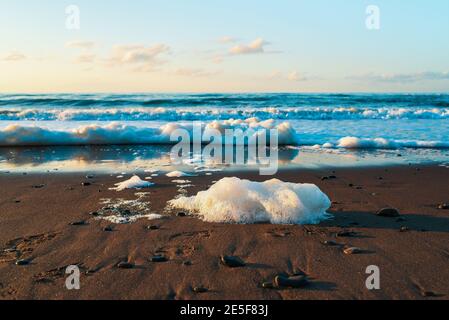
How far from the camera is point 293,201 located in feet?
12.0

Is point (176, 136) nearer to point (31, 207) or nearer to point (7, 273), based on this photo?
point (31, 207)

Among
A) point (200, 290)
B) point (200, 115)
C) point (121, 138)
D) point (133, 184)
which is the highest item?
point (200, 115)

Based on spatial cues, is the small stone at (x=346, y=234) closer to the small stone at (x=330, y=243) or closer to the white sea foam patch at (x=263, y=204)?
the small stone at (x=330, y=243)

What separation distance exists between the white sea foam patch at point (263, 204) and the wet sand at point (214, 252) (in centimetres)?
13

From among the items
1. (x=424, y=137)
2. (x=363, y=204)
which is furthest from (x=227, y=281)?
(x=424, y=137)

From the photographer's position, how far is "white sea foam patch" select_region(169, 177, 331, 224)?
363cm

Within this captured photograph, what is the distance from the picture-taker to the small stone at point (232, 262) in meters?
2.79

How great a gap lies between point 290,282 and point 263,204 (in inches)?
48.3

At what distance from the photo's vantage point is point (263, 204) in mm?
3668

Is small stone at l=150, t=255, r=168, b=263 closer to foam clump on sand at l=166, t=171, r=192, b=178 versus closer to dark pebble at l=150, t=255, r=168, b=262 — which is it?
dark pebble at l=150, t=255, r=168, b=262

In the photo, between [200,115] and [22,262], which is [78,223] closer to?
[22,262]

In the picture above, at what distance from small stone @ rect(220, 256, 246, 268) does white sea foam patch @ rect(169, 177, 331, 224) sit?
0.80 meters

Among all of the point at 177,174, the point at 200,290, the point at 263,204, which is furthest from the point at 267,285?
the point at 177,174

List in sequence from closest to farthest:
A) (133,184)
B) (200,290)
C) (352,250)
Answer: (200,290), (352,250), (133,184)
